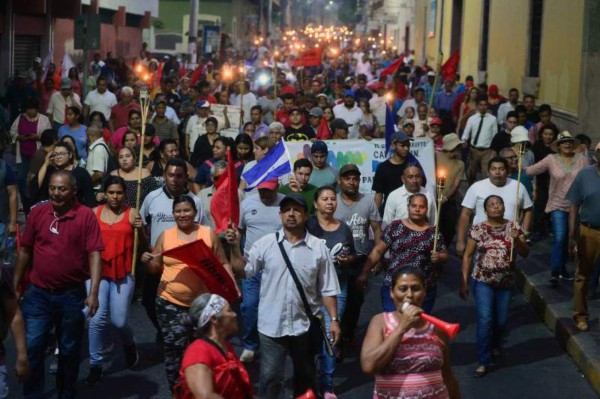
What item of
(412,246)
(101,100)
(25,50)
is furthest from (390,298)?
(25,50)

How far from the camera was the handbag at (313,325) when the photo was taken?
6.91 m

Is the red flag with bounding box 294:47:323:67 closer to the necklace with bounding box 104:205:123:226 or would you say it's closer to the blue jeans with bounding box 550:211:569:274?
the blue jeans with bounding box 550:211:569:274

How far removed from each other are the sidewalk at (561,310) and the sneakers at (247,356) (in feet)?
8.46

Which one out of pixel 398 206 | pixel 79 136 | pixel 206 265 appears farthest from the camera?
pixel 79 136

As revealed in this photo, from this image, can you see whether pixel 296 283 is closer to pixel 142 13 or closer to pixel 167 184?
pixel 167 184

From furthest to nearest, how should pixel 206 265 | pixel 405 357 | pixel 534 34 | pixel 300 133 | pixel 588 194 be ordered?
pixel 534 34, pixel 300 133, pixel 588 194, pixel 206 265, pixel 405 357

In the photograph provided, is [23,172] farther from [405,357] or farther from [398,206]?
[405,357]

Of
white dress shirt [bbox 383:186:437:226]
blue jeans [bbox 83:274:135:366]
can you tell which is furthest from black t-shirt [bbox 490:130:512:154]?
blue jeans [bbox 83:274:135:366]

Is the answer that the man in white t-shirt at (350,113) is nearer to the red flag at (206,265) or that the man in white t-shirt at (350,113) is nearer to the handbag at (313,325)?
the red flag at (206,265)

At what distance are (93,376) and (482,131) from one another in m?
10.0

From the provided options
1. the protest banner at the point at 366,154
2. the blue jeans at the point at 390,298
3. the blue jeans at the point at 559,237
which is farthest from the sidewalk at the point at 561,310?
the protest banner at the point at 366,154

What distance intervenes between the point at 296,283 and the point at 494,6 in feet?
74.0

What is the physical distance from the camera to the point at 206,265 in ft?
23.6

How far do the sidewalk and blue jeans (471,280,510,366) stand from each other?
0.77 meters
